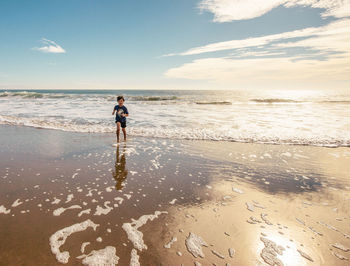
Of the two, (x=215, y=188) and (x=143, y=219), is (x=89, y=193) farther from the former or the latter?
(x=215, y=188)

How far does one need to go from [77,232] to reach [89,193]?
4.54 feet

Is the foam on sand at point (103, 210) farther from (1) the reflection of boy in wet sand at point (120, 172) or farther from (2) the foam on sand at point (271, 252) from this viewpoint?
(2) the foam on sand at point (271, 252)

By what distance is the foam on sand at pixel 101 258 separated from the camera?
284 centimetres

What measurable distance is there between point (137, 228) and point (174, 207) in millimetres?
950

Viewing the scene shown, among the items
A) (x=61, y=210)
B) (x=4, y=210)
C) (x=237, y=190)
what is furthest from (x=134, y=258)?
(x=237, y=190)

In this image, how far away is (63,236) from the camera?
10.8ft

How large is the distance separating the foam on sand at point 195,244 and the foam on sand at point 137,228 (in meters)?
0.68

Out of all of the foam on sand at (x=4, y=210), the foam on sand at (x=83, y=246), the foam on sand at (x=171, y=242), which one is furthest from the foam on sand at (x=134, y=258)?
the foam on sand at (x=4, y=210)

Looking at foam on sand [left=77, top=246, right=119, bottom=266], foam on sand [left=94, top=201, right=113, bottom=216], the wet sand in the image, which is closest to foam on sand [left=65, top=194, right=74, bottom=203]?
the wet sand

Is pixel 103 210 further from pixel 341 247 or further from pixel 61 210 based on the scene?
pixel 341 247

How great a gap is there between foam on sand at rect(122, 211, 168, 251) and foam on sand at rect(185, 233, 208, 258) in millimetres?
680

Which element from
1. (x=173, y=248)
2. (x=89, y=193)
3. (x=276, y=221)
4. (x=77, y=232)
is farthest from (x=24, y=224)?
(x=276, y=221)

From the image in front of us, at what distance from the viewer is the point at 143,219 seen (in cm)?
382

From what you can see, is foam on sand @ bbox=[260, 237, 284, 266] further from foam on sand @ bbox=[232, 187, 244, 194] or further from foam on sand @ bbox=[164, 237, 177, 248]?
foam on sand @ bbox=[232, 187, 244, 194]
